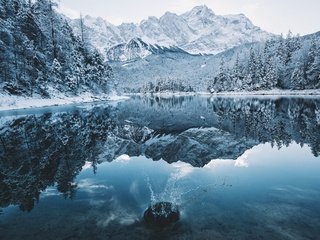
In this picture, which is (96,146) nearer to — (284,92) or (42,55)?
(42,55)

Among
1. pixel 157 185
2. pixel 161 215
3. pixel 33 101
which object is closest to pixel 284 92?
pixel 33 101

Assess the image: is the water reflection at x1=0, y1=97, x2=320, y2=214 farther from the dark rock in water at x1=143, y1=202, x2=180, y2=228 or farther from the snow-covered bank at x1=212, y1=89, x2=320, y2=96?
the snow-covered bank at x1=212, y1=89, x2=320, y2=96

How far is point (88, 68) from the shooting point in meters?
110

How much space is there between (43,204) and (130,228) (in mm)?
5055

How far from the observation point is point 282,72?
137625mm

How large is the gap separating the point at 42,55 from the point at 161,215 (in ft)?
289

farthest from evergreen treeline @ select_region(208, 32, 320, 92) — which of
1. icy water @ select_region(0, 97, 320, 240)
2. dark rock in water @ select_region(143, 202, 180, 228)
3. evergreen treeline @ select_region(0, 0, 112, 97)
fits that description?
dark rock in water @ select_region(143, 202, 180, 228)

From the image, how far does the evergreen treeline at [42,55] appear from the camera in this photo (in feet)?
233

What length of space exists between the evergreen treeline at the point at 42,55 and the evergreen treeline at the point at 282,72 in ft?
262

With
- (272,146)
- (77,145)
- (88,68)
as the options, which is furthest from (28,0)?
(272,146)

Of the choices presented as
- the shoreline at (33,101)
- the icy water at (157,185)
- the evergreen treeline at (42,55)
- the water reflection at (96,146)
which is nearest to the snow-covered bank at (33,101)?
the shoreline at (33,101)

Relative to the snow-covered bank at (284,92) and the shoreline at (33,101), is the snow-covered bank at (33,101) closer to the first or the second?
the shoreline at (33,101)

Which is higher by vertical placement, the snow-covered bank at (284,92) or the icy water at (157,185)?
the snow-covered bank at (284,92)

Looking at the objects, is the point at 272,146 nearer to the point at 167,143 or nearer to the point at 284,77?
the point at 167,143
